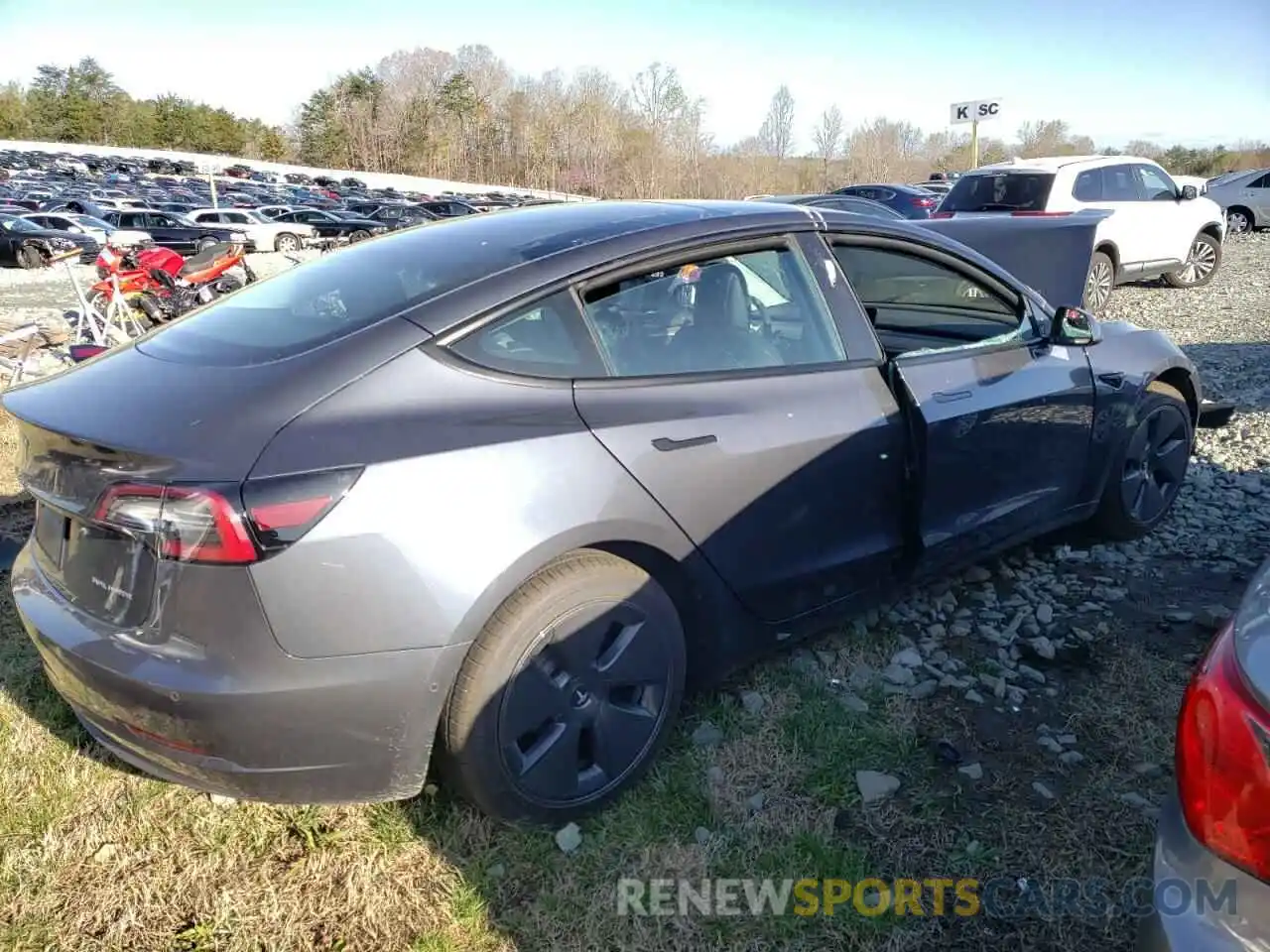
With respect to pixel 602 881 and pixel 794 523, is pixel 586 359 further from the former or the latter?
pixel 602 881

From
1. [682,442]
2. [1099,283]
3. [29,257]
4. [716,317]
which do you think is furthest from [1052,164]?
[29,257]

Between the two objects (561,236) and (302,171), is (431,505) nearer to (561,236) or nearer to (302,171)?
(561,236)

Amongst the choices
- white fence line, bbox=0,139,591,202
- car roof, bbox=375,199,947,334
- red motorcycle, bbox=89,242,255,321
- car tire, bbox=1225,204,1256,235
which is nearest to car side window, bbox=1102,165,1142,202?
car roof, bbox=375,199,947,334

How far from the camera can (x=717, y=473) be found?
246 centimetres

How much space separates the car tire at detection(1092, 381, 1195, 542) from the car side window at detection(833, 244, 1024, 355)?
80 centimetres

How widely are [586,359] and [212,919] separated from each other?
1.62 metres

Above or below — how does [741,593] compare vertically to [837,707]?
above

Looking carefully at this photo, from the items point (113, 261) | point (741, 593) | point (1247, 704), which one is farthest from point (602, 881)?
point (113, 261)

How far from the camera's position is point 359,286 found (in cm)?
254

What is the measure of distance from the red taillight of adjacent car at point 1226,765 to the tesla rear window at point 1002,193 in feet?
31.7

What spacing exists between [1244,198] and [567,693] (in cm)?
2520

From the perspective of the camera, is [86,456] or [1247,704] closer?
[1247,704]

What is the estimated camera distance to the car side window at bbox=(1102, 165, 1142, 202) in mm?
10477

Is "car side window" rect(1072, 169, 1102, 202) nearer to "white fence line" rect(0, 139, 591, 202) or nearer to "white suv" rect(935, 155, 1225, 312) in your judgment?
"white suv" rect(935, 155, 1225, 312)
